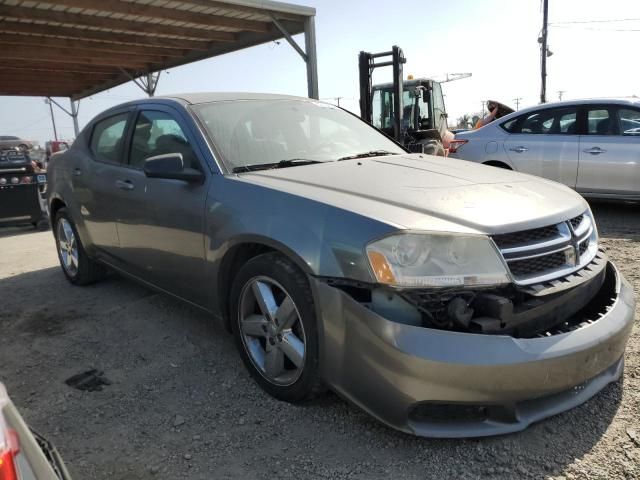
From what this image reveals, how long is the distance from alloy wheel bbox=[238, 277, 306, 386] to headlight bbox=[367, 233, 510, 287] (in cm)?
55

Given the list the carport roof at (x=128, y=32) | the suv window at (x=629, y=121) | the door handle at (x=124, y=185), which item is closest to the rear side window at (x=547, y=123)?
the suv window at (x=629, y=121)

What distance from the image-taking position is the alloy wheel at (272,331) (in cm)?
246

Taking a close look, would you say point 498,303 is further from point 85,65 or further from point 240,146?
point 85,65

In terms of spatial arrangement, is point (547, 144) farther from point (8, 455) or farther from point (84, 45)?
point (84, 45)

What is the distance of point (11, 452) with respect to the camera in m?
1.05

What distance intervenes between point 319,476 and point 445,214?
1.19 m

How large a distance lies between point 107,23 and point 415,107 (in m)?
6.14

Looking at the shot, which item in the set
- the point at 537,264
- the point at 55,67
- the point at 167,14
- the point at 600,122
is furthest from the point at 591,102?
the point at 55,67

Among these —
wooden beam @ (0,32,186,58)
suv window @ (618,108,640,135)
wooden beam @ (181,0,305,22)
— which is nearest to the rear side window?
suv window @ (618,108,640,135)

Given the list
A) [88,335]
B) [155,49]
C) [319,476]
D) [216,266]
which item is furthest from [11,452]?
[155,49]

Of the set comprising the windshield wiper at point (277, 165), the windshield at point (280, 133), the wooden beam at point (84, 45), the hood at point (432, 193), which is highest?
the wooden beam at point (84, 45)

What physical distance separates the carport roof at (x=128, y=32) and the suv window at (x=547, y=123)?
12.8ft

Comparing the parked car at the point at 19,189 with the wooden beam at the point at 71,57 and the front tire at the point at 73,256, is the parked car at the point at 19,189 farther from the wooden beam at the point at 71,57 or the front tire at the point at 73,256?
the front tire at the point at 73,256

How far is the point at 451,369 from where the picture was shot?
6.33ft
